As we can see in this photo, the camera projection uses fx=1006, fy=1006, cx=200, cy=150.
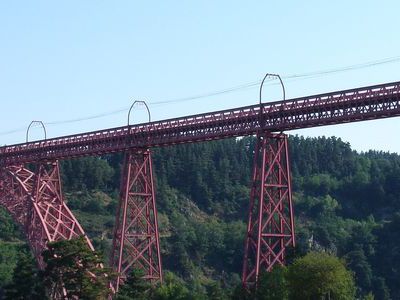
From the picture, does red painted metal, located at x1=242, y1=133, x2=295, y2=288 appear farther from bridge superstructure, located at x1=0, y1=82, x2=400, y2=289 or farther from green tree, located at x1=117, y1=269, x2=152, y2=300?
green tree, located at x1=117, y1=269, x2=152, y2=300

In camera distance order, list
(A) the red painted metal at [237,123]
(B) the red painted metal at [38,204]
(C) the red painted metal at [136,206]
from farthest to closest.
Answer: (B) the red painted metal at [38,204] < (C) the red painted metal at [136,206] < (A) the red painted metal at [237,123]

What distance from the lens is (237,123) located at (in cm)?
5741

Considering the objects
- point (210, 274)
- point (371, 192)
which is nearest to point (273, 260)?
point (210, 274)

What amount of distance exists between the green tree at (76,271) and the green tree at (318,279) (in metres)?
11.9

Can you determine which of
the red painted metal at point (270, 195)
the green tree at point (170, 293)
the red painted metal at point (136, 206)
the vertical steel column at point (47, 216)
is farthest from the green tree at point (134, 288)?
the vertical steel column at point (47, 216)

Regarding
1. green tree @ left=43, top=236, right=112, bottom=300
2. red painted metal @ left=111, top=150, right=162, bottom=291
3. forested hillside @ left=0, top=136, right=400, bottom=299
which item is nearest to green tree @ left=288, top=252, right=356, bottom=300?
green tree @ left=43, top=236, right=112, bottom=300

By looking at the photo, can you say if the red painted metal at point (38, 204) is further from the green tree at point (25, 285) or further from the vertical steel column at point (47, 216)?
the green tree at point (25, 285)

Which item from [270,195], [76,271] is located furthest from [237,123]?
[76,271]

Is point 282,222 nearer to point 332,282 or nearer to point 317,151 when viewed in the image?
point 332,282

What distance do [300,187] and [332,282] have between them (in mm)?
120062

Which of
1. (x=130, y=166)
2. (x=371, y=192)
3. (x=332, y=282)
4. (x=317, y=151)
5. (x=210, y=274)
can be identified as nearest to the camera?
(x=332, y=282)

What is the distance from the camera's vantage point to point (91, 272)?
2343 inches

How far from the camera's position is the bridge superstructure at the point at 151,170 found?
52938mm

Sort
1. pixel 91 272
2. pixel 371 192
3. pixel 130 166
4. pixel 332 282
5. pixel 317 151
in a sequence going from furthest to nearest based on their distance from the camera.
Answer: pixel 317 151 < pixel 371 192 < pixel 130 166 < pixel 91 272 < pixel 332 282
